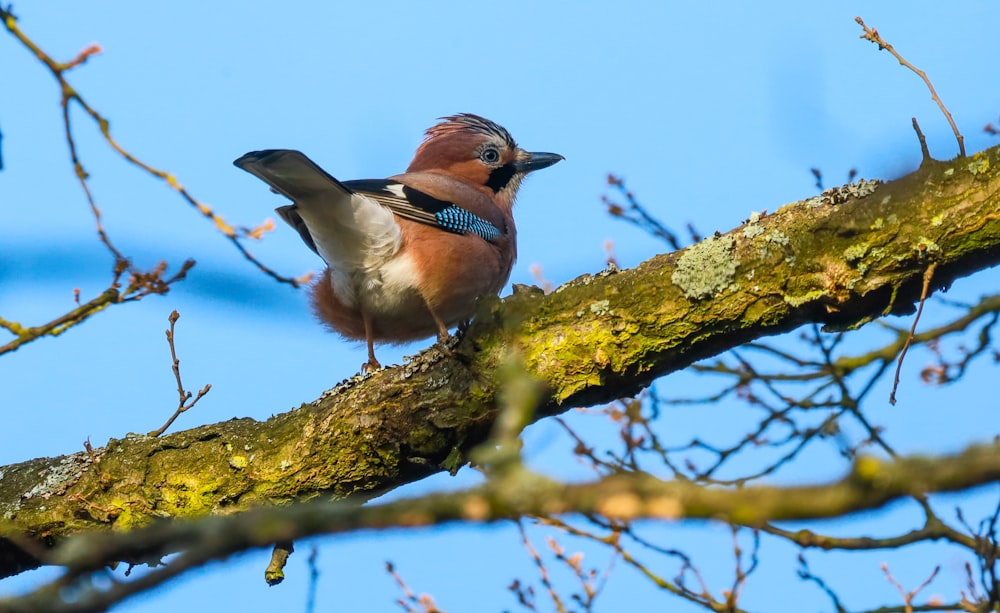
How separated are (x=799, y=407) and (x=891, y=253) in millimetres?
1709

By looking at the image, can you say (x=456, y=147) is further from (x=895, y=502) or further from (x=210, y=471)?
(x=895, y=502)

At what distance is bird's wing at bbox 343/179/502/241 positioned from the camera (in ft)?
20.4

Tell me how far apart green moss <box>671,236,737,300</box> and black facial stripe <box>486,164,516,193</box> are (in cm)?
409

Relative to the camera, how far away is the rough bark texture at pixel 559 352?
12.8ft

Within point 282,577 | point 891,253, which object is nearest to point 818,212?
point 891,253

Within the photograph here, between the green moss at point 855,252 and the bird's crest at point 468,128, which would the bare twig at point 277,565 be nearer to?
the green moss at point 855,252

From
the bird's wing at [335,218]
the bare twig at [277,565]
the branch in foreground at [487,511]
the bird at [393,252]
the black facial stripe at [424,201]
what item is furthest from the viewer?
the black facial stripe at [424,201]

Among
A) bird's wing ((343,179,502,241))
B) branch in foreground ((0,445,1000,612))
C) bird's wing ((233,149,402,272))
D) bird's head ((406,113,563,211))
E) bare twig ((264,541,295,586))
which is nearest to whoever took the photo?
branch in foreground ((0,445,1000,612))

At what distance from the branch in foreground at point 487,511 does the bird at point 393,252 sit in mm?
4041

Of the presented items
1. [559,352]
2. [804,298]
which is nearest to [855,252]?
[804,298]

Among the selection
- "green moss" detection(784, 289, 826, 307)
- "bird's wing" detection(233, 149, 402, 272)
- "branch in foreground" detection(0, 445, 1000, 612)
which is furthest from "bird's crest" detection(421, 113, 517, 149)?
"branch in foreground" detection(0, 445, 1000, 612)

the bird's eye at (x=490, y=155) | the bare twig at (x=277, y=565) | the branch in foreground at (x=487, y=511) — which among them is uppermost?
the bird's eye at (x=490, y=155)

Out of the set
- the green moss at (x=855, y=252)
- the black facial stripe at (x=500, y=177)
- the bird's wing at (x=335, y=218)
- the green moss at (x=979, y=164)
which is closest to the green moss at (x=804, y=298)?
the green moss at (x=855, y=252)

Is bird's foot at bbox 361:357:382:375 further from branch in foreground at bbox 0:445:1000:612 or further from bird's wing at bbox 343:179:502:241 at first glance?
branch in foreground at bbox 0:445:1000:612
